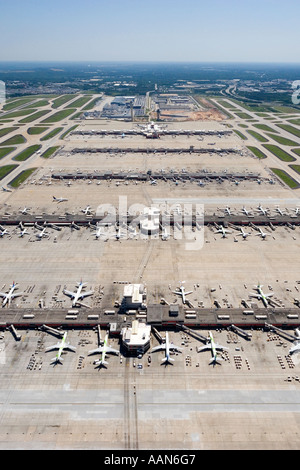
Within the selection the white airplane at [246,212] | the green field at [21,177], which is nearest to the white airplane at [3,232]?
the green field at [21,177]

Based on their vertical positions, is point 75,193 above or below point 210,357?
above

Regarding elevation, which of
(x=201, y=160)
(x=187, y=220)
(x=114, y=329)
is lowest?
(x=114, y=329)

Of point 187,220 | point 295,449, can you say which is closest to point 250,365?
point 295,449

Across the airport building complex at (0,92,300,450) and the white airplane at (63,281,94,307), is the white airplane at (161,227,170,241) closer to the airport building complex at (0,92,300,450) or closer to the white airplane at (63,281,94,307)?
the airport building complex at (0,92,300,450)

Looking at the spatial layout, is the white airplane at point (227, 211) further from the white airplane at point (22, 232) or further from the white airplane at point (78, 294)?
the white airplane at point (22, 232)

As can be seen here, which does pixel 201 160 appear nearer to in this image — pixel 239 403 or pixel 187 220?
pixel 187 220

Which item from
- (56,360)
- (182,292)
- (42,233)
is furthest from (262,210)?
(56,360)

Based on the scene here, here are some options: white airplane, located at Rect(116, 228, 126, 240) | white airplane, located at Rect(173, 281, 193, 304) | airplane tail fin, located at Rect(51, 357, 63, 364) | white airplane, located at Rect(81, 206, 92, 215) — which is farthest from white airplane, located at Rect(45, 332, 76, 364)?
white airplane, located at Rect(81, 206, 92, 215)
